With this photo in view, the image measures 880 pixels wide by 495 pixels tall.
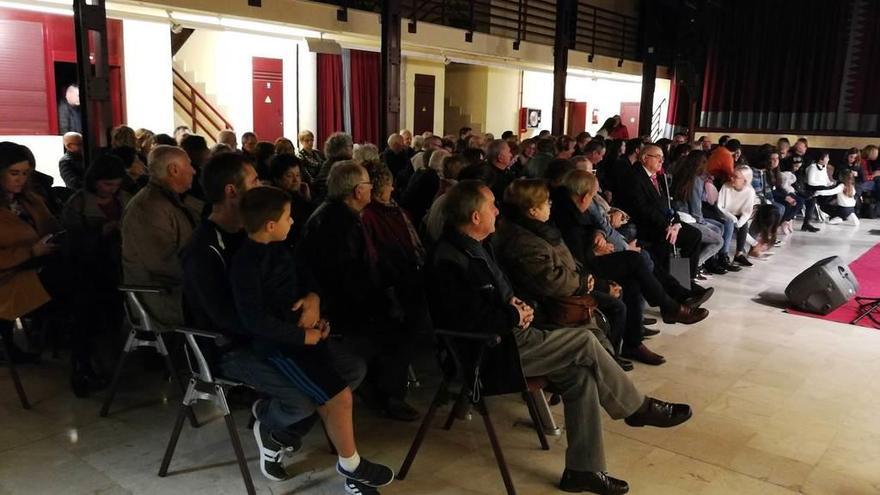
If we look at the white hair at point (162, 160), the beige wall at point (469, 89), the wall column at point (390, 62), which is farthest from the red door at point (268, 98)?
the white hair at point (162, 160)

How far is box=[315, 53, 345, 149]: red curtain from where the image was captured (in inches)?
433

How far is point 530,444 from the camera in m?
3.17

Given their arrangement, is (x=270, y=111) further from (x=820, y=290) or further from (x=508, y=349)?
(x=508, y=349)

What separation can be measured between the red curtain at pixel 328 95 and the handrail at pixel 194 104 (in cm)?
145

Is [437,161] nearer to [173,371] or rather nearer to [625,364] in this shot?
[625,364]

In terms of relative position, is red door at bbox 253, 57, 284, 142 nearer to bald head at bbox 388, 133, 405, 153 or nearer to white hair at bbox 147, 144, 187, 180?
bald head at bbox 388, 133, 405, 153

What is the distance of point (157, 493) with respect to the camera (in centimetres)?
264

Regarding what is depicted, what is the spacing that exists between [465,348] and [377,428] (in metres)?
0.85

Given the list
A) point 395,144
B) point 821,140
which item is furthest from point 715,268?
point 821,140

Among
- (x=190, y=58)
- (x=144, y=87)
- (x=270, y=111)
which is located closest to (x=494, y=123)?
(x=270, y=111)

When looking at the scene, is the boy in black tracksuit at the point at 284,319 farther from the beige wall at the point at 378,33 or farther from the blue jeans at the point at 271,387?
the beige wall at the point at 378,33

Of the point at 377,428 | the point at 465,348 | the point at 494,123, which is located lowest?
the point at 377,428

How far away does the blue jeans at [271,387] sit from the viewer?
250cm

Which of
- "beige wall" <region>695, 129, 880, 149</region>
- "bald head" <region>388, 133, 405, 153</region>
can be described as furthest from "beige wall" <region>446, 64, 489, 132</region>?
"bald head" <region>388, 133, 405, 153</region>
